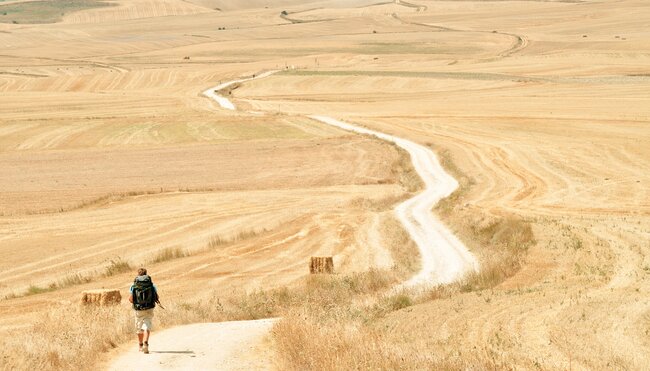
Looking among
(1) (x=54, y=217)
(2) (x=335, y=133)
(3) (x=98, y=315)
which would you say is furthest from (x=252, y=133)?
(3) (x=98, y=315)

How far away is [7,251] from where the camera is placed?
3622 cm

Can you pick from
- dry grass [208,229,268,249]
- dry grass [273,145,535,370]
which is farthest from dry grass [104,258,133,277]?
dry grass [273,145,535,370]

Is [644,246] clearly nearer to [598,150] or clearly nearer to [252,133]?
[598,150]

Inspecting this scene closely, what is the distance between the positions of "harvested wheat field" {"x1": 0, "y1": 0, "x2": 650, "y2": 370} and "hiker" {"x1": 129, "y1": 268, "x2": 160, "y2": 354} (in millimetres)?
466

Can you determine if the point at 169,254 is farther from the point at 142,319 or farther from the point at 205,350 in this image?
the point at 205,350

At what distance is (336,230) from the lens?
4128 centimetres

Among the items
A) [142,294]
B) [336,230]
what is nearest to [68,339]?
[142,294]

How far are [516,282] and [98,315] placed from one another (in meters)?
11.4

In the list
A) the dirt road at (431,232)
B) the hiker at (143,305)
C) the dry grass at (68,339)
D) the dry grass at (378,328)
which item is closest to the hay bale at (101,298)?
the dry grass at (68,339)

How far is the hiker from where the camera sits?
59.3 ft

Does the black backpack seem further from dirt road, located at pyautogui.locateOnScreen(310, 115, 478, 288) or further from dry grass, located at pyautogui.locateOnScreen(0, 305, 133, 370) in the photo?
dirt road, located at pyautogui.locateOnScreen(310, 115, 478, 288)

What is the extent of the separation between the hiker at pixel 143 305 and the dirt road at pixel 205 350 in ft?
1.18

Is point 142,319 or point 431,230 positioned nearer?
point 142,319

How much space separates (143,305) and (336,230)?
76.7 feet
